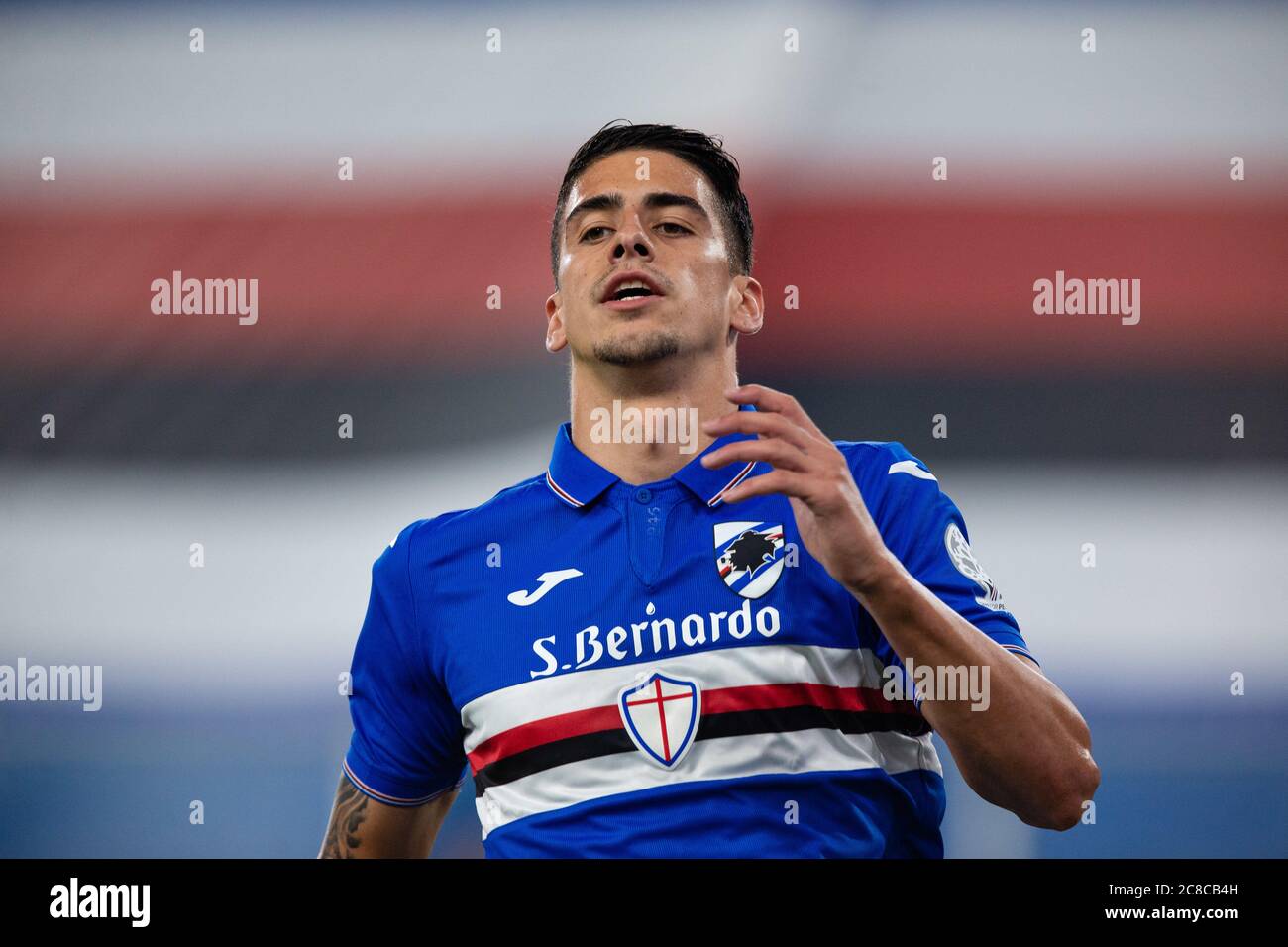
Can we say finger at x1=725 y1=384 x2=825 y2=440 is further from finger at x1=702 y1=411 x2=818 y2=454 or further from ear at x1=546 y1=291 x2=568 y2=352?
ear at x1=546 y1=291 x2=568 y2=352

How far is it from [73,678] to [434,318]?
97cm

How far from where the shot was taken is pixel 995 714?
1.33m

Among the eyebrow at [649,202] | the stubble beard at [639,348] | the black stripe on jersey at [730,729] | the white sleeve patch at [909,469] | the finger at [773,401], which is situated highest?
the eyebrow at [649,202]

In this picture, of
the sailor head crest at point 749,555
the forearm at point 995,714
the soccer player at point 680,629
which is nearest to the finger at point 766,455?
the soccer player at point 680,629

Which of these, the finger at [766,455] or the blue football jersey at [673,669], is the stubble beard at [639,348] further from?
the finger at [766,455]

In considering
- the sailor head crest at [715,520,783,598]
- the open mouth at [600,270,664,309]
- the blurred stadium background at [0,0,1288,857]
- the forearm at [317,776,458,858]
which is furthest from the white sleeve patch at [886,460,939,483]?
the forearm at [317,776,458,858]

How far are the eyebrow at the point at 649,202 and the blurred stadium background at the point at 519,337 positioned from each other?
561 mm

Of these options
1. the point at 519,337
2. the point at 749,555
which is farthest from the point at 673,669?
the point at 519,337

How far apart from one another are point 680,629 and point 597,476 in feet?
Result: 0.85

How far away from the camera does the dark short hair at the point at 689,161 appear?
178 centimetres

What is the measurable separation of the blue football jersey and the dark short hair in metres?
0.35

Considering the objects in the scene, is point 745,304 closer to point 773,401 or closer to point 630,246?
point 630,246
